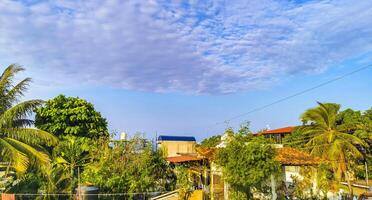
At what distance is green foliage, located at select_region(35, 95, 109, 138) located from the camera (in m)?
23.2

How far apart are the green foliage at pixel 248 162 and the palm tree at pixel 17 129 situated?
8026 millimetres

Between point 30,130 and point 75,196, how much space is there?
Answer: 4.38 meters

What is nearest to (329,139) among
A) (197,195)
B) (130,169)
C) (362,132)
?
(362,132)

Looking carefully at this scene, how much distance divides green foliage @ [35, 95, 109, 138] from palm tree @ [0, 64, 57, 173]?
4.76 meters

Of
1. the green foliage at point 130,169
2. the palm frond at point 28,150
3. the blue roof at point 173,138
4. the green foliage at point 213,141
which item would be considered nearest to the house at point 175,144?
the blue roof at point 173,138

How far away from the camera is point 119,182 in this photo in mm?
16250

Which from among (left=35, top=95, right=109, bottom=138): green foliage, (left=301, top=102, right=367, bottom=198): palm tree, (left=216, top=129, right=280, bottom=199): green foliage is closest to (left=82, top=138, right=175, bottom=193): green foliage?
(left=35, top=95, right=109, bottom=138): green foliage

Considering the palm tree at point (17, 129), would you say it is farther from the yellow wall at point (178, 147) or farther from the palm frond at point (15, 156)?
the yellow wall at point (178, 147)

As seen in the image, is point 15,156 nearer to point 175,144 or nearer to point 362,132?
point 175,144

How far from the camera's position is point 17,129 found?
17.1 metres

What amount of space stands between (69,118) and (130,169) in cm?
794

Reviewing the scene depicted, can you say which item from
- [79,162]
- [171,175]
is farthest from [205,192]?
[79,162]

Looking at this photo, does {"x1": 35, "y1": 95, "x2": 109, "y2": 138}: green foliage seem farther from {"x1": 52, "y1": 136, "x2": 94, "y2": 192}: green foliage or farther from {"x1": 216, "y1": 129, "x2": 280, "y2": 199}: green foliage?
{"x1": 216, "y1": 129, "x2": 280, "y2": 199}: green foliage

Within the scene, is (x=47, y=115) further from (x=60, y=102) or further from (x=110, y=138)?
(x=110, y=138)
